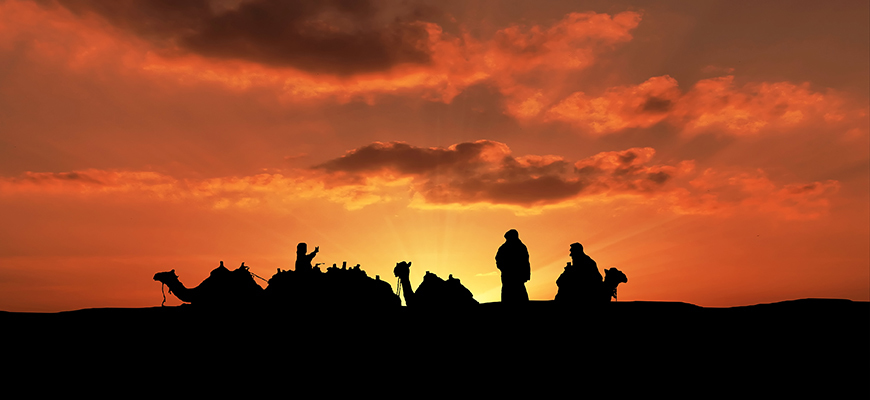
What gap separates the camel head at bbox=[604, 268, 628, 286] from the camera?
87.2ft

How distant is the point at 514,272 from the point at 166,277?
15.0 metres

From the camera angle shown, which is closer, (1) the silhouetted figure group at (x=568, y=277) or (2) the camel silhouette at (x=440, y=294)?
(2) the camel silhouette at (x=440, y=294)

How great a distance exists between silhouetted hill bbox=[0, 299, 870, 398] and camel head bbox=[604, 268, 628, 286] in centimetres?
137

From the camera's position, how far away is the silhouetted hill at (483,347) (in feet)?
69.7

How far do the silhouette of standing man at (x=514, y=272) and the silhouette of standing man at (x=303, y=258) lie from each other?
318 inches

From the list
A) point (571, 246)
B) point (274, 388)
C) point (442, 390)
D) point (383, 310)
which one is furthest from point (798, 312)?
point (274, 388)

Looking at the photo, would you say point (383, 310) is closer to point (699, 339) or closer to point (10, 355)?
point (699, 339)

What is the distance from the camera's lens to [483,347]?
23.2 meters

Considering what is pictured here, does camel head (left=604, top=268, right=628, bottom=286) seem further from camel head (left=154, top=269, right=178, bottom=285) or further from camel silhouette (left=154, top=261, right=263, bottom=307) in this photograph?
camel head (left=154, top=269, right=178, bottom=285)

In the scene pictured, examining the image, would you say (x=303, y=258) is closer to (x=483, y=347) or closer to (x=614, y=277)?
(x=483, y=347)

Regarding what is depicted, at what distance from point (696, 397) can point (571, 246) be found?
851 cm

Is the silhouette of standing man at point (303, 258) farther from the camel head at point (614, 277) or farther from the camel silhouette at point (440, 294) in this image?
the camel head at point (614, 277)

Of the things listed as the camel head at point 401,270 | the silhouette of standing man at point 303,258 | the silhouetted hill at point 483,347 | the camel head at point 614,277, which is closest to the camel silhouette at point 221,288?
the silhouetted hill at point 483,347

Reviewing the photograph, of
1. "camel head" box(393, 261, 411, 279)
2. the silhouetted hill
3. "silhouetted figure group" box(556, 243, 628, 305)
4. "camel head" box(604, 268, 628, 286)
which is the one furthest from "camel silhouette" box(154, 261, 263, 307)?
"camel head" box(604, 268, 628, 286)
